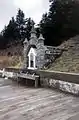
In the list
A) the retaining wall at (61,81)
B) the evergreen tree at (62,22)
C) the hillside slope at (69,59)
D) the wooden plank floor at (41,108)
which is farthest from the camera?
the evergreen tree at (62,22)

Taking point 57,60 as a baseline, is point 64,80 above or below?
below

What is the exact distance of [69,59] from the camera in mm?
9234

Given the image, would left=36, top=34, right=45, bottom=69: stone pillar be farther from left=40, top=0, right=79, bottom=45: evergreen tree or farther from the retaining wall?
left=40, top=0, right=79, bottom=45: evergreen tree

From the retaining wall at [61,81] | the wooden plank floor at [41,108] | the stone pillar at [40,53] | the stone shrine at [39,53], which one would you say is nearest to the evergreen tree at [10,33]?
the stone shrine at [39,53]

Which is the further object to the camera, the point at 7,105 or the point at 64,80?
the point at 64,80

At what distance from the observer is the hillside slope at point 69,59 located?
8.13 m

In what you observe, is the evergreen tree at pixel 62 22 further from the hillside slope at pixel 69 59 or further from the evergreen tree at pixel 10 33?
the evergreen tree at pixel 10 33

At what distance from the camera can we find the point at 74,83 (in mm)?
5844

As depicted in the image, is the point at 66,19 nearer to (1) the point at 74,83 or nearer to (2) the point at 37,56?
(2) the point at 37,56

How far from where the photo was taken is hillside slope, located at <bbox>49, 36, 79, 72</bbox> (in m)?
8.13

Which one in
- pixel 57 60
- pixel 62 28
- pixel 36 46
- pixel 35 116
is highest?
pixel 62 28

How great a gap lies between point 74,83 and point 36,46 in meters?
4.62

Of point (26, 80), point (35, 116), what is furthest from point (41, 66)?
point (35, 116)

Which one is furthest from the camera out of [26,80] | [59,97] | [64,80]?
[26,80]
